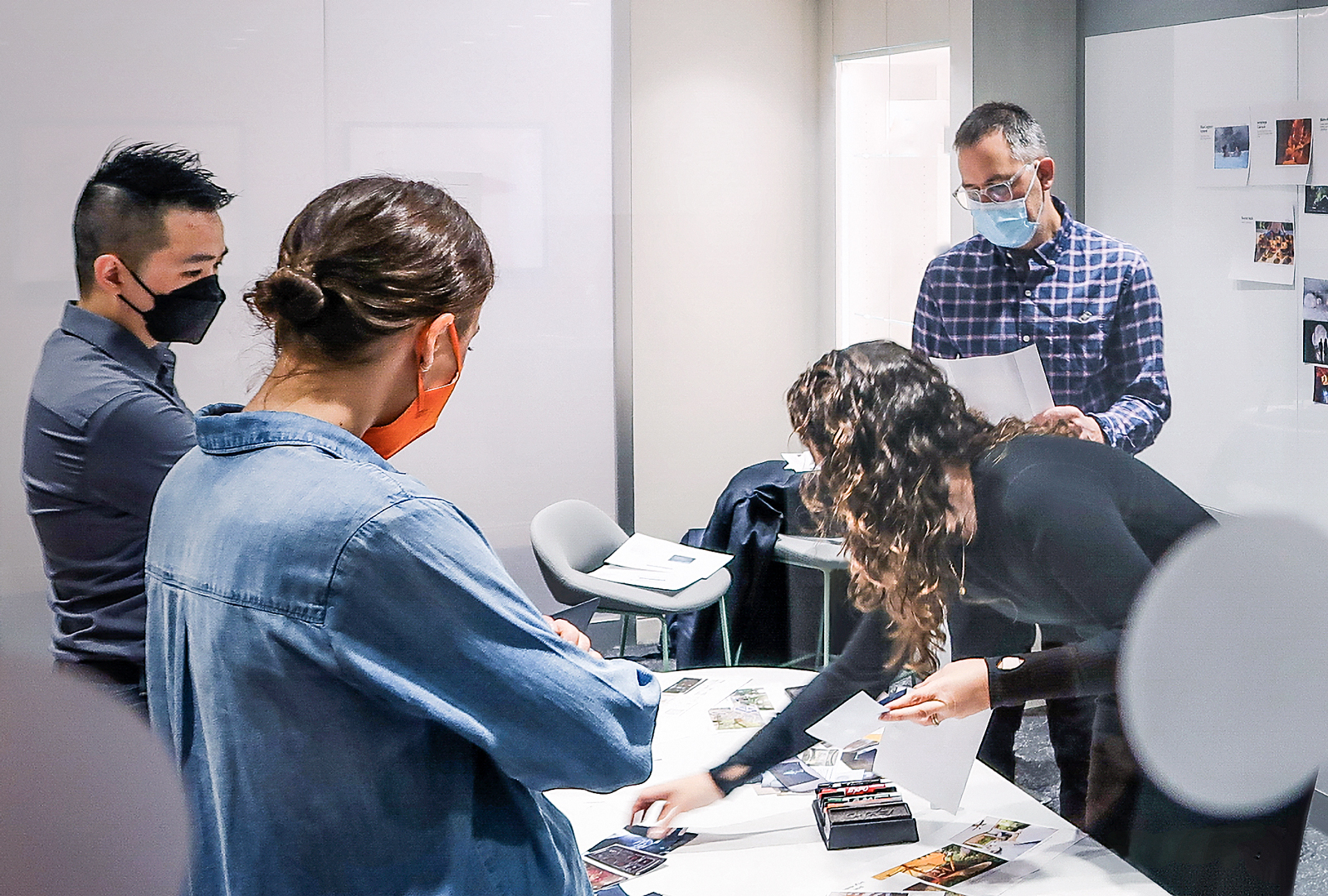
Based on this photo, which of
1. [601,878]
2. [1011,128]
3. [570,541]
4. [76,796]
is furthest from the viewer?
[570,541]

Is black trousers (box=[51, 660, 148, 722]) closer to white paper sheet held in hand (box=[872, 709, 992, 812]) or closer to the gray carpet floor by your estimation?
white paper sheet held in hand (box=[872, 709, 992, 812])

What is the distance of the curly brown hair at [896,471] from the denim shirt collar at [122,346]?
1618 millimetres

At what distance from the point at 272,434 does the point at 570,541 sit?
6.93 ft

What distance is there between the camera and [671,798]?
70.1 inches

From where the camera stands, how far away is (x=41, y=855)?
227 cm

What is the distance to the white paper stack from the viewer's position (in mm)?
3006

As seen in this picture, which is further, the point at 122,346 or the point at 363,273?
the point at 122,346

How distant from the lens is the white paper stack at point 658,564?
3006 millimetres

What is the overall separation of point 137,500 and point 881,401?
173 centimetres

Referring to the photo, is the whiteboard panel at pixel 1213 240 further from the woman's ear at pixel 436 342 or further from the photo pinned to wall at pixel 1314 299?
the woman's ear at pixel 436 342

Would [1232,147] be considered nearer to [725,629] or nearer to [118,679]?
[725,629]

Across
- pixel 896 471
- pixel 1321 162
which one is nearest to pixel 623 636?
pixel 896 471

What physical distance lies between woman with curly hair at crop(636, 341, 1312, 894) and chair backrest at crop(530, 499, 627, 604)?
2.09 ft

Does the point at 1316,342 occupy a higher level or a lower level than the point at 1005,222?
lower
